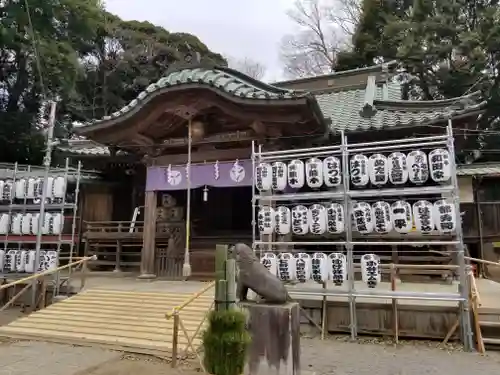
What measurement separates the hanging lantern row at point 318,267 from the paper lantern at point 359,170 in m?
1.43

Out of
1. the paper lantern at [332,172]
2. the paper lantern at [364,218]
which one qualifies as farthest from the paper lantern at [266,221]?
the paper lantern at [364,218]

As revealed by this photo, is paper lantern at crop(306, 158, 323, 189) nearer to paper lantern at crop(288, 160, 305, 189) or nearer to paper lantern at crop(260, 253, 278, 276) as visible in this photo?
paper lantern at crop(288, 160, 305, 189)

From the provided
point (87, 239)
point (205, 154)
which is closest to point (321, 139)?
point (205, 154)

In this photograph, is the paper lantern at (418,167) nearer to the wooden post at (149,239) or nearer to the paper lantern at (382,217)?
the paper lantern at (382,217)

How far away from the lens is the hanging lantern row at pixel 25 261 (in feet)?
32.9

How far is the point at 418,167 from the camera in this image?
7223 millimetres

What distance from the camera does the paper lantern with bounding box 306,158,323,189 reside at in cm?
810

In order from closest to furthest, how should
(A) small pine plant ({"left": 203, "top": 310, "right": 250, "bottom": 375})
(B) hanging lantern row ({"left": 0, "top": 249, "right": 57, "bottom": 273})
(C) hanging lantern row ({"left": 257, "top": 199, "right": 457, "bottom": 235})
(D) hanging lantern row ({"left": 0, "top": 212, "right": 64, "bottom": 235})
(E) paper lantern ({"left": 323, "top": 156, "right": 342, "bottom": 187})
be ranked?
(A) small pine plant ({"left": 203, "top": 310, "right": 250, "bottom": 375}) → (C) hanging lantern row ({"left": 257, "top": 199, "right": 457, "bottom": 235}) → (E) paper lantern ({"left": 323, "top": 156, "right": 342, "bottom": 187}) → (B) hanging lantern row ({"left": 0, "top": 249, "right": 57, "bottom": 273}) → (D) hanging lantern row ({"left": 0, "top": 212, "right": 64, "bottom": 235})

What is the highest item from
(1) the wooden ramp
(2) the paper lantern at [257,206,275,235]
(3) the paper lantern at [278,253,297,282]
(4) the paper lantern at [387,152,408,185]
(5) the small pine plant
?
(4) the paper lantern at [387,152,408,185]

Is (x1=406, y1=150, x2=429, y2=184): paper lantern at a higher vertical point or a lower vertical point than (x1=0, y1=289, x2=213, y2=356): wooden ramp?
higher

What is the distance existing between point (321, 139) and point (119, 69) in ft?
83.3

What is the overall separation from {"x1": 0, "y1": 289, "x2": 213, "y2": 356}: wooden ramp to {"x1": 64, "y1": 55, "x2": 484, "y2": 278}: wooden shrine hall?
118 centimetres

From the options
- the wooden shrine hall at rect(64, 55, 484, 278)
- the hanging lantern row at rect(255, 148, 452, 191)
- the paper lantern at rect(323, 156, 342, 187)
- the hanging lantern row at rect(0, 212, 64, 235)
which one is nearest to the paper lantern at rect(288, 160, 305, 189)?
the hanging lantern row at rect(255, 148, 452, 191)

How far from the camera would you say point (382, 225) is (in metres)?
7.36
